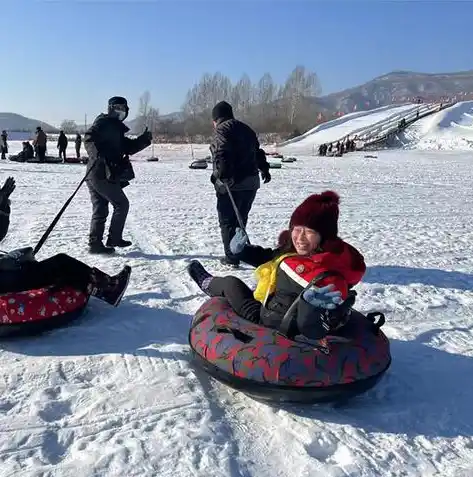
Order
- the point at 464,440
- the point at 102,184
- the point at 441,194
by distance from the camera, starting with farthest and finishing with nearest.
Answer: the point at 441,194 < the point at 102,184 < the point at 464,440

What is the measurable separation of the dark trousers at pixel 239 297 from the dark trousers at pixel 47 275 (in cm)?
100

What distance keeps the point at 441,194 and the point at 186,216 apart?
7588 millimetres

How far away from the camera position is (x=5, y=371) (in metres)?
3.37

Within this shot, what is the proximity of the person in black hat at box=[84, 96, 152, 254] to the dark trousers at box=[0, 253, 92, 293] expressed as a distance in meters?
Result: 2.04

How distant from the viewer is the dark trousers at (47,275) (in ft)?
12.8

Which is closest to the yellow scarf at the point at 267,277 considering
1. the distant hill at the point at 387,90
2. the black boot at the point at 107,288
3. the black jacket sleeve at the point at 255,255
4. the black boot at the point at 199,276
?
the black jacket sleeve at the point at 255,255

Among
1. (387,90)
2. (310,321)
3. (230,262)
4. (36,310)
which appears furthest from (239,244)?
(387,90)

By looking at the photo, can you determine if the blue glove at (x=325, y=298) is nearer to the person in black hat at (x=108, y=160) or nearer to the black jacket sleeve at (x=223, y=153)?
the black jacket sleeve at (x=223, y=153)

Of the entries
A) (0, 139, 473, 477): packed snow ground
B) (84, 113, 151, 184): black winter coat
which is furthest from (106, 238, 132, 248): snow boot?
(84, 113, 151, 184): black winter coat

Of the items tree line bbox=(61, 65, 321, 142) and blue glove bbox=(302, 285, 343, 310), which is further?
tree line bbox=(61, 65, 321, 142)

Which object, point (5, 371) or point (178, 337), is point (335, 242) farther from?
point (5, 371)

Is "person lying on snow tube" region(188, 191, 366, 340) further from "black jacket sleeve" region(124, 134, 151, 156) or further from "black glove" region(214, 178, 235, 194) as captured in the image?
"black jacket sleeve" region(124, 134, 151, 156)

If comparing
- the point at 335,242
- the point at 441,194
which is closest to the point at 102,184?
the point at 335,242

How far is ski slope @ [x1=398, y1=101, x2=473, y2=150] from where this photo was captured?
126 feet
